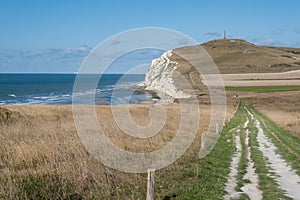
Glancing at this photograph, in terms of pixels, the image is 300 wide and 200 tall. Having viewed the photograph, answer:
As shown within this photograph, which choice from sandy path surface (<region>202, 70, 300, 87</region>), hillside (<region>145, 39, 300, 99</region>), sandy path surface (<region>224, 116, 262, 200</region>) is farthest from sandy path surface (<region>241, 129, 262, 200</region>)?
sandy path surface (<region>202, 70, 300, 87</region>)

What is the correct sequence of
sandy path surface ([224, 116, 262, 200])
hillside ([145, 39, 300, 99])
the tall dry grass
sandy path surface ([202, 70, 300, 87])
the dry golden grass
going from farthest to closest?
sandy path surface ([202, 70, 300, 87])
hillside ([145, 39, 300, 99])
the tall dry grass
sandy path surface ([224, 116, 262, 200])
the dry golden grass

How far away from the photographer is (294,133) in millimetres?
23031

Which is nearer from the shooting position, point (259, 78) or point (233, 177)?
point (233, 177)

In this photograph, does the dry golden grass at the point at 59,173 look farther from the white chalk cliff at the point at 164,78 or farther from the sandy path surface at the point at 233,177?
the white chalk cliff at the point at 164,78

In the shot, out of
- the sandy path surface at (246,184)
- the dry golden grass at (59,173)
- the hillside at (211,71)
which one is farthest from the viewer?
the hillside at (211,71)

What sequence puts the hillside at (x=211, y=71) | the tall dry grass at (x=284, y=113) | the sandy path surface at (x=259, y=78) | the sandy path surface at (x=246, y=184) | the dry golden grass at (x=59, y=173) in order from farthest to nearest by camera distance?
the sandy path surface at (x=259, y=78)
the hillside at (x=211, y=71)
the tall dry grass at (x=284, y=113)
the sandy path surface at (x=246, y=184)
the dry golden grass at (x=59, y=173)

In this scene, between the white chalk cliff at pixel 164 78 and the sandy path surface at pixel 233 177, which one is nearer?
the sandy path surface at pixel 233 177

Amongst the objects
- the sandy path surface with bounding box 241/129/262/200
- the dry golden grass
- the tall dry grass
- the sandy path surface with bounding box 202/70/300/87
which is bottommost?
the tall dry grass

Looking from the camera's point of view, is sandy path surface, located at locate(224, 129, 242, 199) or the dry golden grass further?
sandy path surface, located at locate(224, 129, 242, 199)

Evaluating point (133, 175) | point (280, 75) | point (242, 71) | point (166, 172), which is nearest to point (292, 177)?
point (166, 172)

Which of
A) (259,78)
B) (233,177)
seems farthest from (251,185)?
(259,78)

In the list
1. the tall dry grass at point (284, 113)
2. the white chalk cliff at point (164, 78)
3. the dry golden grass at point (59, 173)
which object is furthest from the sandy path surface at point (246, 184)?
the white chalk cliff at point (164, 78)

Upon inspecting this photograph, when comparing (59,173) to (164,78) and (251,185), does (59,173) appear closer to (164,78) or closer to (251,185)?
(251,185)

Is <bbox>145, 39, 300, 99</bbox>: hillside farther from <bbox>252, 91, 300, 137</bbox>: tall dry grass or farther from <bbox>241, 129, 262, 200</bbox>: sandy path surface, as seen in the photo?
<bbox>241, 129, 262, 200</bbox>: sandy path surface
